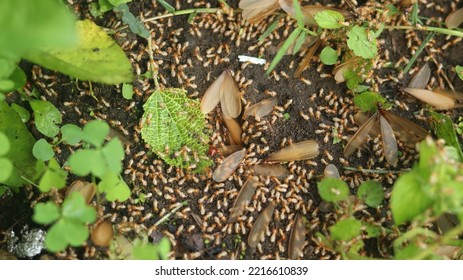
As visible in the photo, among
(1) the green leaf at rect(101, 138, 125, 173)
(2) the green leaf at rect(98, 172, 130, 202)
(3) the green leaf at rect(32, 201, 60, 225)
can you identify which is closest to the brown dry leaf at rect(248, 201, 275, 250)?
(2) the green leaf at rect(98, 172, 130, 202)

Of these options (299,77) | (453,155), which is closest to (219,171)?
(299,77)

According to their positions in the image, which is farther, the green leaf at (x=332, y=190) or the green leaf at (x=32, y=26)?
the green leaf at (x=332, y=190)

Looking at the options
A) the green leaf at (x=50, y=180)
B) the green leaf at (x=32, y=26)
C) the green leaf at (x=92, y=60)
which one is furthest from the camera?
the green leaf at (x=92, y=60)

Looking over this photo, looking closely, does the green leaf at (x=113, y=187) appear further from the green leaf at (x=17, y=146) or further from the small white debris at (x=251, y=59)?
the small white debris at (x=251, y=59)

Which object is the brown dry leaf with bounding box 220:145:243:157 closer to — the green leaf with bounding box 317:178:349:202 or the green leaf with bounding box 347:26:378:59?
the green leaf with bounding box 317:178:349:202

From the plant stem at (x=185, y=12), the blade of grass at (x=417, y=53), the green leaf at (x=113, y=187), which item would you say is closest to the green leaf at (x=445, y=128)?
the blade of grass at (x=417, y=53)

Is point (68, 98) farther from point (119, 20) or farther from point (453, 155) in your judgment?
point (453, 155)
